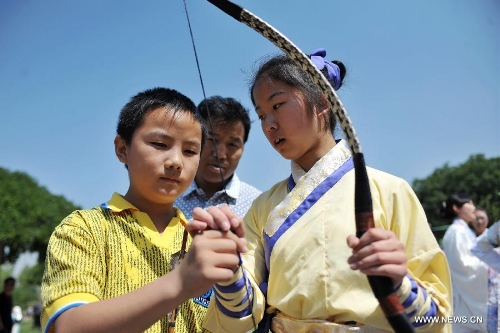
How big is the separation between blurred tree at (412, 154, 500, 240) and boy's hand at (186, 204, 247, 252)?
32903 mm

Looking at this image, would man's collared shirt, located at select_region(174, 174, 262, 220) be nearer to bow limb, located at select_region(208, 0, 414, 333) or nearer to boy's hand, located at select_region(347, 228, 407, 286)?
bow limb, located at select_region(208, 0, 414, 333)

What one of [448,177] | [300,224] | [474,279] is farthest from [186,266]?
[448,177]

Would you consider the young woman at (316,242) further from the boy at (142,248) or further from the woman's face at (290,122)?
the boy at (142,248)

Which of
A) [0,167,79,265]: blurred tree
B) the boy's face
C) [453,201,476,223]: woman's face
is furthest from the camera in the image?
[0,167,79,265]: blurred tree

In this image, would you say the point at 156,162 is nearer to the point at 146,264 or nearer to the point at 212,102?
the point at 146,264

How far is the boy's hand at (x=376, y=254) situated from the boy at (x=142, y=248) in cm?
31

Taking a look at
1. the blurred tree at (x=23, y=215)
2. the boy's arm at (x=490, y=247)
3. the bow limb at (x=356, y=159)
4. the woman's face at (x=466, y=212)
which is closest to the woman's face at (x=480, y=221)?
the woman's face at (x=466, y=212)

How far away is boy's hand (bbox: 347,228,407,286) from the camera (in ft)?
4.39

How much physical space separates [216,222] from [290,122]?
30.0 inches

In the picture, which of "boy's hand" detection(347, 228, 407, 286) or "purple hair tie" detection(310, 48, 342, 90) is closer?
"boy's hand" detection(347, 228, 407, 286)

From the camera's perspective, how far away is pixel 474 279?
6.96 meters

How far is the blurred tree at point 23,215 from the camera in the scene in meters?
25.1

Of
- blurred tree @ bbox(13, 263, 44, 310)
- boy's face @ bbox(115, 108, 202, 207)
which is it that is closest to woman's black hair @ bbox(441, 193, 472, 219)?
boy's face @ bbox(115, 108, 202, 207)

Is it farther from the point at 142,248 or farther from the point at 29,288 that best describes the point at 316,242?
the point at 29,288
